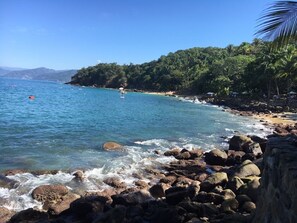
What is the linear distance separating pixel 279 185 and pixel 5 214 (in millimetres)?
9700

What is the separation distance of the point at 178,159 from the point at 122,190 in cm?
715

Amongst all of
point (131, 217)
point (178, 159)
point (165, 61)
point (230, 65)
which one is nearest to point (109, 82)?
point (165, 61)

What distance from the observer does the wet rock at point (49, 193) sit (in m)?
13.6

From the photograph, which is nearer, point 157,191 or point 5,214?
point 5,214

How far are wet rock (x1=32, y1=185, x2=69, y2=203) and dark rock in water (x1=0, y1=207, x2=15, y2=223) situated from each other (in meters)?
1.47

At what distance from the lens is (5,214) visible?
471 inches

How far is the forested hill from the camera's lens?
212 ft

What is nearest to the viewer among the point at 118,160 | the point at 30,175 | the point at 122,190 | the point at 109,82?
the point at 122,190

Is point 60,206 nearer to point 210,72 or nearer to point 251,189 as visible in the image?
point 251,189

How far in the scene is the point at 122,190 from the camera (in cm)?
1512

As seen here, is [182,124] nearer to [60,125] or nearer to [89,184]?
[60,125]

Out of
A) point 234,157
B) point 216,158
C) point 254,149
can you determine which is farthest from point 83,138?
point 254,149

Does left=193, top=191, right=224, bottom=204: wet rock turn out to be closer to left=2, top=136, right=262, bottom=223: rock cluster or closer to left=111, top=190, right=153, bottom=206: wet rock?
left=2, top=136, right=262, bottom=223: rock cluster

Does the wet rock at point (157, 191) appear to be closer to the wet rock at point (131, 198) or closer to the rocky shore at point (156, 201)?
the rocky shore at point (156, 201)
